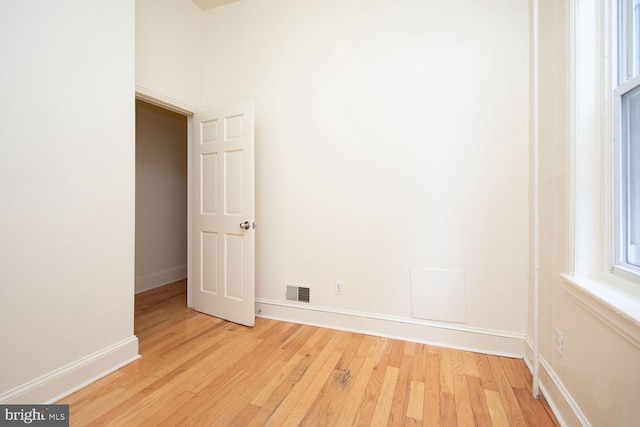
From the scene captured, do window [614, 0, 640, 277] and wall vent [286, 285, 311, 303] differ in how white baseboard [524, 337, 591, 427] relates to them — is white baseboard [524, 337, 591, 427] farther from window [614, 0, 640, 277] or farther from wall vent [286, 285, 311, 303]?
wall vent [286, 285, 311, 303]

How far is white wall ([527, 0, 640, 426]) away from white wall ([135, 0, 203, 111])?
9.59ft

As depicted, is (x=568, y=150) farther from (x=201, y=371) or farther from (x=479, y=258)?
(x=201, y=371)

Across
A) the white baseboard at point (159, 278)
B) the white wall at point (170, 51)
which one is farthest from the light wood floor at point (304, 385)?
the white wall at point (170, 51)

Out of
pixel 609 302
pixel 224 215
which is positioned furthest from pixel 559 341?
pixel 224 215

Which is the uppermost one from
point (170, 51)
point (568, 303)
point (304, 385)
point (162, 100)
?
point (170, 51)

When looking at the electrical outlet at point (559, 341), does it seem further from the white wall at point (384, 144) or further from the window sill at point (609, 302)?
the white wall at point (384, 144)

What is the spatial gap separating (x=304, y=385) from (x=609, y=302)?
5.03 ft

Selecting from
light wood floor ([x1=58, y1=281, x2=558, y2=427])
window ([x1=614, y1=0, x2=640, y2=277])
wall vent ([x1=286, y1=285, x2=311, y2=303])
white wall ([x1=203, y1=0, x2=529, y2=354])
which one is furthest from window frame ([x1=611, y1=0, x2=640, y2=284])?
wall vent ([x1=286, y1=285, x2=311, y2=303])

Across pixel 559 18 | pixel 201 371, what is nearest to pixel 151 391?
pixel 201 371

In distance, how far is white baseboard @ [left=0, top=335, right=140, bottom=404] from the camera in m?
1.41

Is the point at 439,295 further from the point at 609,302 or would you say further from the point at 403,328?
the point at 609,302

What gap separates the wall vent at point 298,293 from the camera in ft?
8.32

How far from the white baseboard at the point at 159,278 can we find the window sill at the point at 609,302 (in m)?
4.26

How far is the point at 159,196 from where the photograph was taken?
3.94 m
